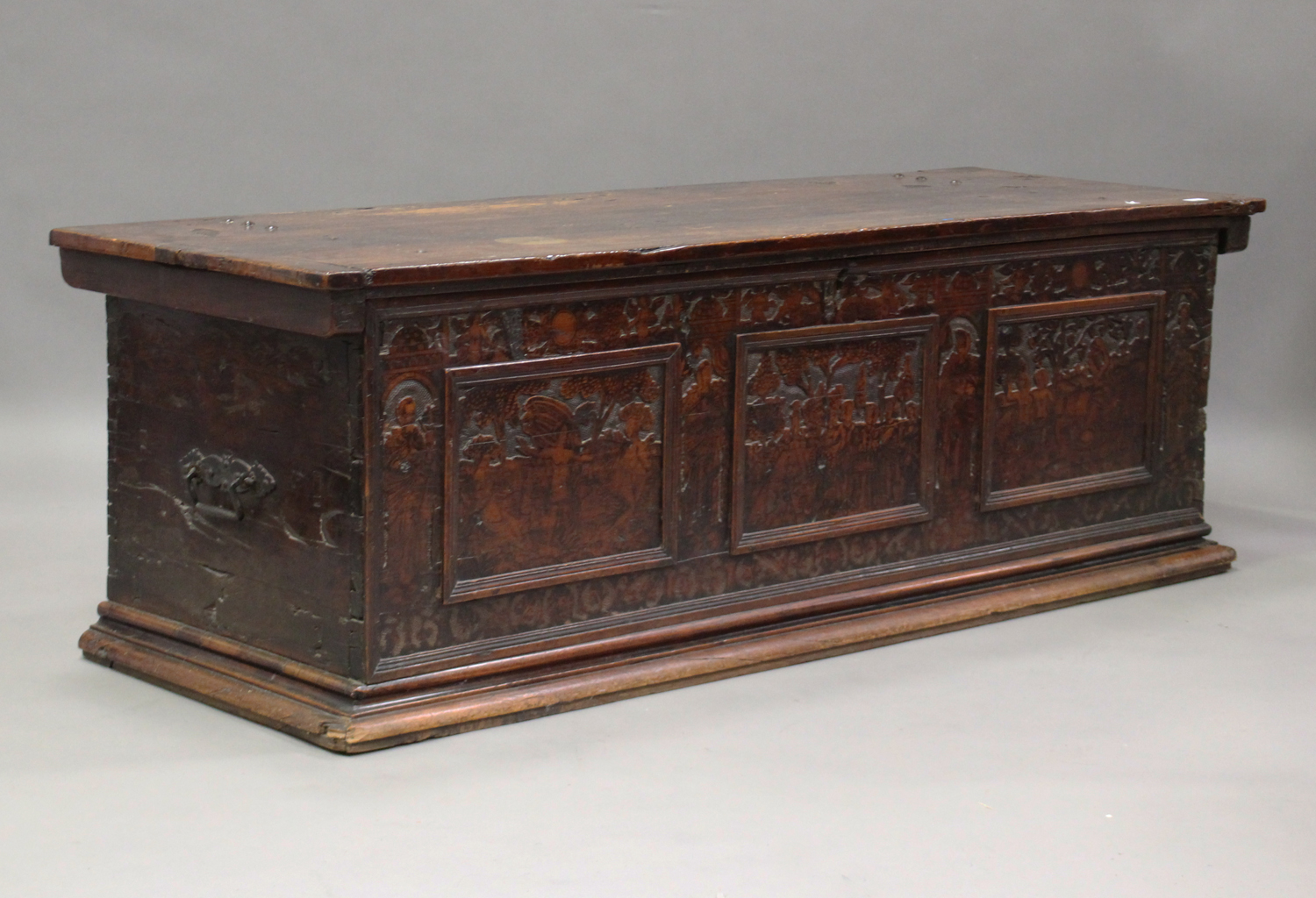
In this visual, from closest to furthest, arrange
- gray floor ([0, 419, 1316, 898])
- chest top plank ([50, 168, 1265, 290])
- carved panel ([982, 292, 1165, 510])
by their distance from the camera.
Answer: gray floor ([0, 419, 1316, 898]) → chest top plank ([50, 168, 1265, 290]) → carved panel ([982, 292, 1165, 510])

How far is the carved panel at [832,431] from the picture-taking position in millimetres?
3619

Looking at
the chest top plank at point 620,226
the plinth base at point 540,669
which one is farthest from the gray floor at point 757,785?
the chest top plank at point 620,226

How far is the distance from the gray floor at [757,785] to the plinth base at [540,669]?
35mm

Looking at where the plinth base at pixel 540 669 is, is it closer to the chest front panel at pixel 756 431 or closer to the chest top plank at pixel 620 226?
the chest front panel at pixel 756 431

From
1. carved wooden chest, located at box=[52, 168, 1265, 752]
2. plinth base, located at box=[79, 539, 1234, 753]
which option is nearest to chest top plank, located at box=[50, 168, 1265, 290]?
carved wooden chest, located at box=[52, 168, 1265, 752]

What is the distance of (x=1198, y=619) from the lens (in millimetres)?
3945

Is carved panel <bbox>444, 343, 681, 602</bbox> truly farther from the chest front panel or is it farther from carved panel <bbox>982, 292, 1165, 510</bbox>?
carved panel <bbox>982, 292, 1165, 510</bbox>

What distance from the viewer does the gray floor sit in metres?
2.80

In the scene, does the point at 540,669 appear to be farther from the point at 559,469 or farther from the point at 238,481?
the point at 238,481

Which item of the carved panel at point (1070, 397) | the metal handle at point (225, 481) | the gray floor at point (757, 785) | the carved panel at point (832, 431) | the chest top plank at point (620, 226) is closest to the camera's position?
the gray floor at point (757, 785)

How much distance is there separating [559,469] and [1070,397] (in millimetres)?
1149

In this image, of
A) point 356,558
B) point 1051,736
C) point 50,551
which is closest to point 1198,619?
point 1051,736

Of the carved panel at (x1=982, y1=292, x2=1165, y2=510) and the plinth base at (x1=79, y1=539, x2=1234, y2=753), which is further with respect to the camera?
the carved panel at (x1=982, y1=292, x2=1165, y2=510)

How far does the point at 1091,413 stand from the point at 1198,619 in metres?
0.44
